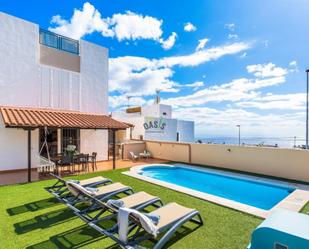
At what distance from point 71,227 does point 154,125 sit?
24697 millimetres

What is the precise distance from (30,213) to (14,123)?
556cm

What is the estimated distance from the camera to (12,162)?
13.5 m

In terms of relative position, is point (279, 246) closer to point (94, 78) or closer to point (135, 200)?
point (135, 200)

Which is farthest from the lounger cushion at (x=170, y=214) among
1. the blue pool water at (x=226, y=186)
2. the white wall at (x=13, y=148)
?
the white wall at (x=13, y=148)

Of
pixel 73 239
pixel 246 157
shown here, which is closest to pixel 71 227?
pixel 73 239

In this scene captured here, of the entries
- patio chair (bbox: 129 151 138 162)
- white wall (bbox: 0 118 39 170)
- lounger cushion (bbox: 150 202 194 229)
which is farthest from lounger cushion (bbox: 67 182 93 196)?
patio chair (bbox: 129 151 138 162)


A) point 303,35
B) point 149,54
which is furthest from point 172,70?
point 303,35

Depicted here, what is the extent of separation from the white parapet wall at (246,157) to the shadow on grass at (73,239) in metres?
11.0

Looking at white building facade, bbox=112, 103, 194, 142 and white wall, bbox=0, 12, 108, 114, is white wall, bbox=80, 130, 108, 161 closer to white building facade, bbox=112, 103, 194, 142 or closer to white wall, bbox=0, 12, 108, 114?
white wall, bbox=0, 12, 108, 114

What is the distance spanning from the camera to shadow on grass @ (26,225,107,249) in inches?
199

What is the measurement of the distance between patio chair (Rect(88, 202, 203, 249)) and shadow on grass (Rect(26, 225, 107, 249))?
348 millimetres

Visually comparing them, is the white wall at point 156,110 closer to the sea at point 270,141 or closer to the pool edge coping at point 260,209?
the sea at point 270,141

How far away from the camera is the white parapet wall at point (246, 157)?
11.6m

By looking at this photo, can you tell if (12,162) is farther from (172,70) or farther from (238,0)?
(172,70)
